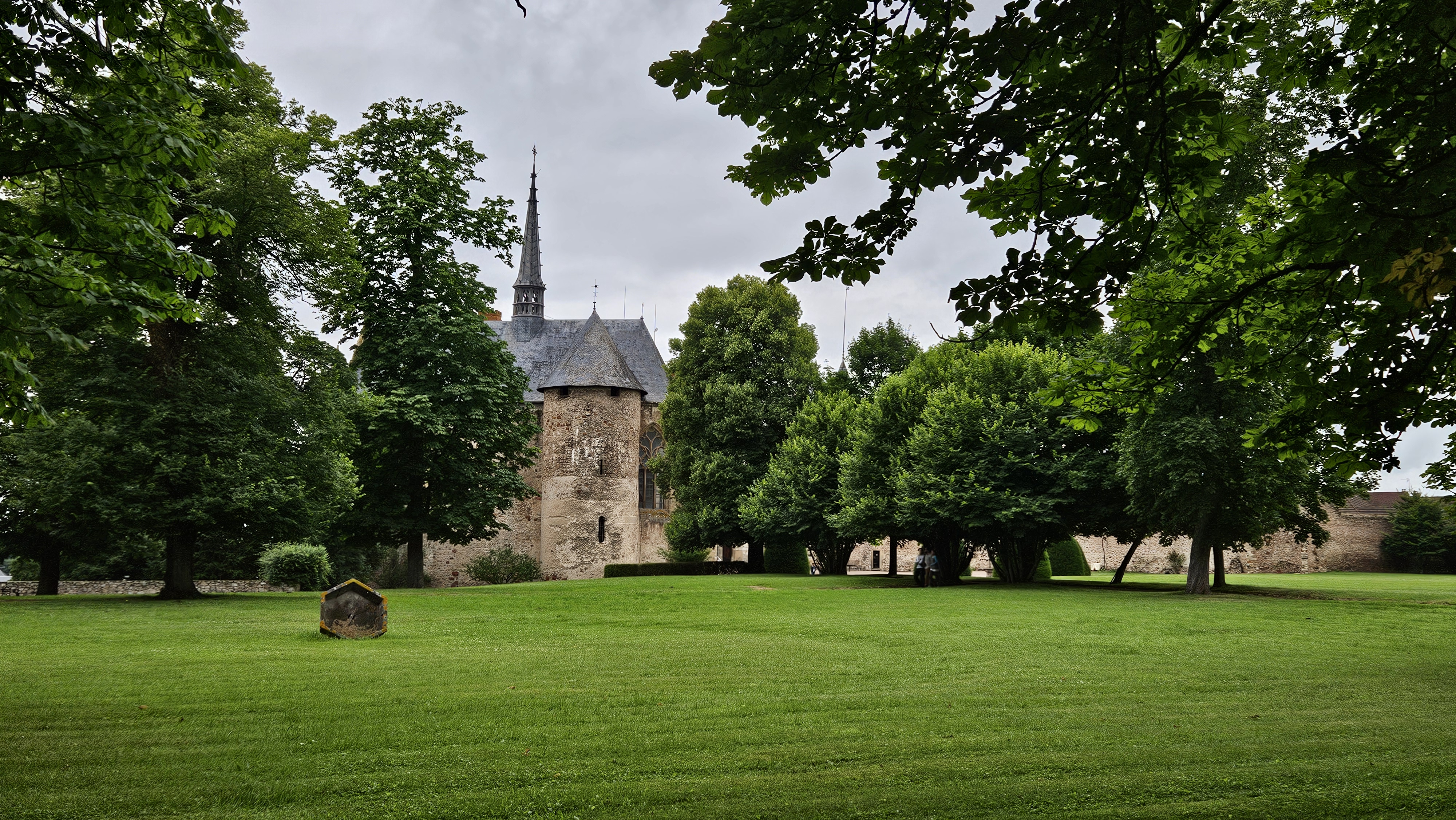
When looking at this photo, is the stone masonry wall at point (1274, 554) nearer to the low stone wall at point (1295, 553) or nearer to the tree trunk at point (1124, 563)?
the low stone wall at point (1295, 553)

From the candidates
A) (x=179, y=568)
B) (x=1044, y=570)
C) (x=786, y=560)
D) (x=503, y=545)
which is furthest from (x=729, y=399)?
(x=179, y=568)

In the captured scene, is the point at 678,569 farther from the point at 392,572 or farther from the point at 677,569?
the point at 392,572

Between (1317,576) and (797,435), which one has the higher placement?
(797,435)

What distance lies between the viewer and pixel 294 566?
27.5m

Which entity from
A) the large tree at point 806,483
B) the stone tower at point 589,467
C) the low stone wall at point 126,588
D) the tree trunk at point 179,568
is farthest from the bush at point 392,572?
the tree trunk at point 179,568

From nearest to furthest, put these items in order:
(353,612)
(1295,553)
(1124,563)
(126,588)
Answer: (353,612), (126,588), (1124,563), (1295,553)

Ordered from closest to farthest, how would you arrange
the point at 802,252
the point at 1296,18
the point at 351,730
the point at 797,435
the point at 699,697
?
the point at 802,252
the point at 351,730
the point at 699,697
the point at 1296,18
the point at 797,435

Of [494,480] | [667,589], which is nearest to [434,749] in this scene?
[667,589]

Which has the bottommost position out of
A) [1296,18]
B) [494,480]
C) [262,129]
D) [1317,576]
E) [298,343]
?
[1317,576]

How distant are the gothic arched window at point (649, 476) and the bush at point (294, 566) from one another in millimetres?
21681

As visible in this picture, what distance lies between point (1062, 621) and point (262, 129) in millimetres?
16962

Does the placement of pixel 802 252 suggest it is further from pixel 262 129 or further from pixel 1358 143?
pixel 262 129

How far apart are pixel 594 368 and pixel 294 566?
1659cm

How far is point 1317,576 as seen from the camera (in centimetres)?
4369
